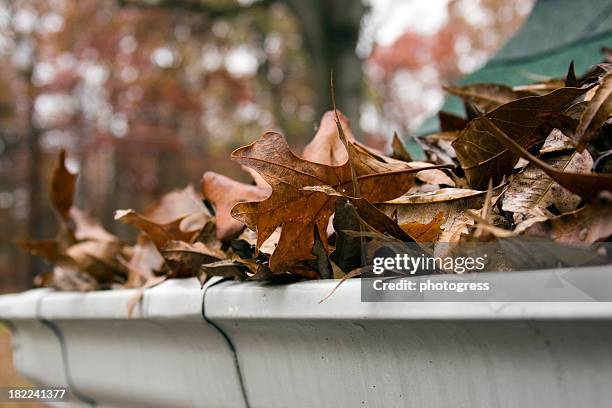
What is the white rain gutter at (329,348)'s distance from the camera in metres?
0.42

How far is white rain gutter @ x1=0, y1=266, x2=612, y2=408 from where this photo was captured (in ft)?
1.37

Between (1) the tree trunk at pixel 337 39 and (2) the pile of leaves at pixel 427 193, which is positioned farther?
(1) the tree trunk at pixel 337 39

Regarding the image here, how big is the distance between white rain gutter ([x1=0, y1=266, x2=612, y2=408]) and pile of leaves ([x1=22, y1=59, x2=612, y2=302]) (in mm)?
47

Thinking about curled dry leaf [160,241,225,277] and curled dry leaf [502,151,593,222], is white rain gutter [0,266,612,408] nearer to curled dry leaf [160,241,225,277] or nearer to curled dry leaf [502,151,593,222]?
curled dry leaf [160,241,225,277]

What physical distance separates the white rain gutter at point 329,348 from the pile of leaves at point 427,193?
5 cm

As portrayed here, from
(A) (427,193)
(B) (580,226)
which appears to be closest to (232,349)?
(A) (427,193)

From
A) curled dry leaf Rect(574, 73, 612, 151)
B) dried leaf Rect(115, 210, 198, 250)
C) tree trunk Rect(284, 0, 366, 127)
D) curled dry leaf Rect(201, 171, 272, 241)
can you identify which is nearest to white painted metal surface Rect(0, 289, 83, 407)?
dried leaf Rect(115, 210, 198, 250)

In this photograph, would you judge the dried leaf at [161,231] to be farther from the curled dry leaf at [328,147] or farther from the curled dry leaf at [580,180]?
the curled dry leaf at [580,180]

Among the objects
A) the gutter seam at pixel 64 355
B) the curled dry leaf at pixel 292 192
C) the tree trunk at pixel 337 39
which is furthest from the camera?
the tree trunk at pixel 337 39

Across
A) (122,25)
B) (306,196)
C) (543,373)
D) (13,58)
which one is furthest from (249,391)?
(13,58)

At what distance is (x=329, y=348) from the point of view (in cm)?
60

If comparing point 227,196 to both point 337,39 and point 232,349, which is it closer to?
point 232,349

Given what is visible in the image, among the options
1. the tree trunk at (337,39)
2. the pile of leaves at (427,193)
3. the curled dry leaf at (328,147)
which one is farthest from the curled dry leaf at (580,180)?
the tree trunk at (337,39)

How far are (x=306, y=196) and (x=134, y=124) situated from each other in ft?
37.6
